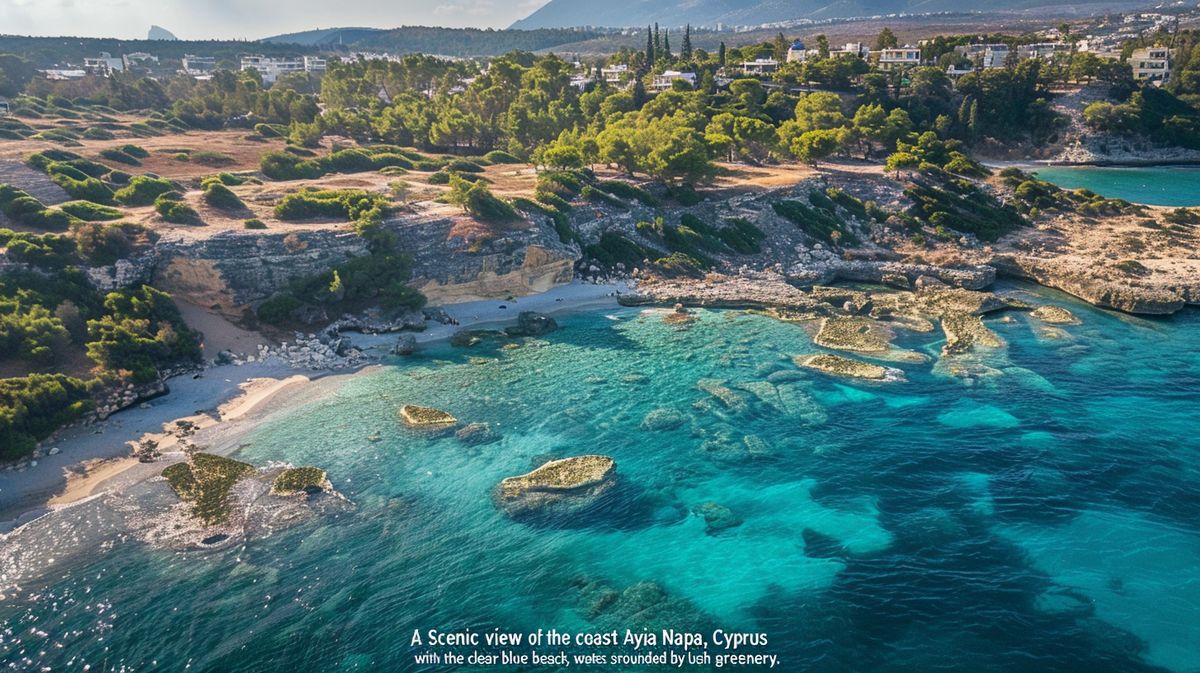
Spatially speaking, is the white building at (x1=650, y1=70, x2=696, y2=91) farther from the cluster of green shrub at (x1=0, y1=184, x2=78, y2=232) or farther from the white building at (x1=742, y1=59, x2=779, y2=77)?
the cluster of green shrub at (x1=0, y1=184, x2=78, y2=232)

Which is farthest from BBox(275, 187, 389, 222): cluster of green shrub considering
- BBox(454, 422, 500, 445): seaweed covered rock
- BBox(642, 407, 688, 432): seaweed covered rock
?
BBox(642, 407, 688, 432): seaweed covered rock

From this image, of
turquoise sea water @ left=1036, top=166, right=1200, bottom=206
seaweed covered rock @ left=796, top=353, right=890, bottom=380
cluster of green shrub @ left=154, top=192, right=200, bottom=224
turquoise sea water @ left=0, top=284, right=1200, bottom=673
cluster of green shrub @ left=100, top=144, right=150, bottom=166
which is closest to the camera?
turquoise sea water @ left=0, top=284, right=1200, bottom=673

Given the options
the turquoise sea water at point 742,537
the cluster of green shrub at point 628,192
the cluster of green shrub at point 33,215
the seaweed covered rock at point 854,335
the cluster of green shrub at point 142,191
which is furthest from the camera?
the cluster of green shrub at point 628,192

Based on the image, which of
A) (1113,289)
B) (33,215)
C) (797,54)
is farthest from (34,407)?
(797,54)

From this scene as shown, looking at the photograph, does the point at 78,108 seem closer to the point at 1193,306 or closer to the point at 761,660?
the point at 761,660

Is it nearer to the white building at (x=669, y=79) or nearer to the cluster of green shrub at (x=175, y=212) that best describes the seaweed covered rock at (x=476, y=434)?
the cluster of green shrub at (x=175, y=212)

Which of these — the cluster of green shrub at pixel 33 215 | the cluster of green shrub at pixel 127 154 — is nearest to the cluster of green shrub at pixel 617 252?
the cluster of green shrub at pixel 33 215
